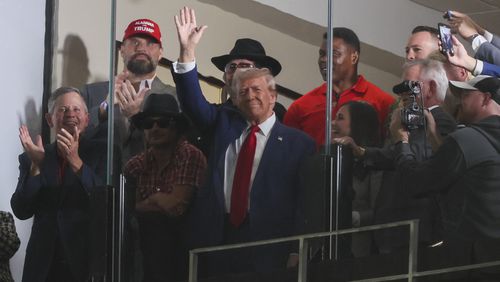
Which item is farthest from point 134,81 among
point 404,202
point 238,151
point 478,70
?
point 478,70

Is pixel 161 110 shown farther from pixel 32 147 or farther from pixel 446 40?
pixel 446 40

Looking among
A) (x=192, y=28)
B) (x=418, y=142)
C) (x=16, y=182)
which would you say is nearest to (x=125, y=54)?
(x=192, y=28)

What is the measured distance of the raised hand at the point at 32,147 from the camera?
38.1 feet

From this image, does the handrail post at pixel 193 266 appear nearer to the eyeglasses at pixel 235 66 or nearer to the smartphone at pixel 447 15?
the eyeglasses at pixel 235 66

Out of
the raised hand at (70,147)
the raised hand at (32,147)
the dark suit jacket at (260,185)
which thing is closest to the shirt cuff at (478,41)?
the dark suit jacket at (260,185)

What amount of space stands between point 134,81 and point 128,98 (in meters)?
0.11

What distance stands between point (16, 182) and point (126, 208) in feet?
3.37

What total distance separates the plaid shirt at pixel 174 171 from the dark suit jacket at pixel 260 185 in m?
0.07

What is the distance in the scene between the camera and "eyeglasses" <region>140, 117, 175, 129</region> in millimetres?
10836

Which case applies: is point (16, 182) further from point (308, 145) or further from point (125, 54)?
point (308, 145)

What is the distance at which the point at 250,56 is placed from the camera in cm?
1052

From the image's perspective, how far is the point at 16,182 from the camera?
1169 centimetres

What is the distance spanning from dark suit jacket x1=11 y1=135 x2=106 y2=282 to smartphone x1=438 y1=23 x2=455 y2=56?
7.00 ft

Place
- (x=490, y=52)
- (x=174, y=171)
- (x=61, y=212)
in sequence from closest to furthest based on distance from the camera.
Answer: (x=490, y=52)
(x=174, y=171)
(x=61, y=212)
